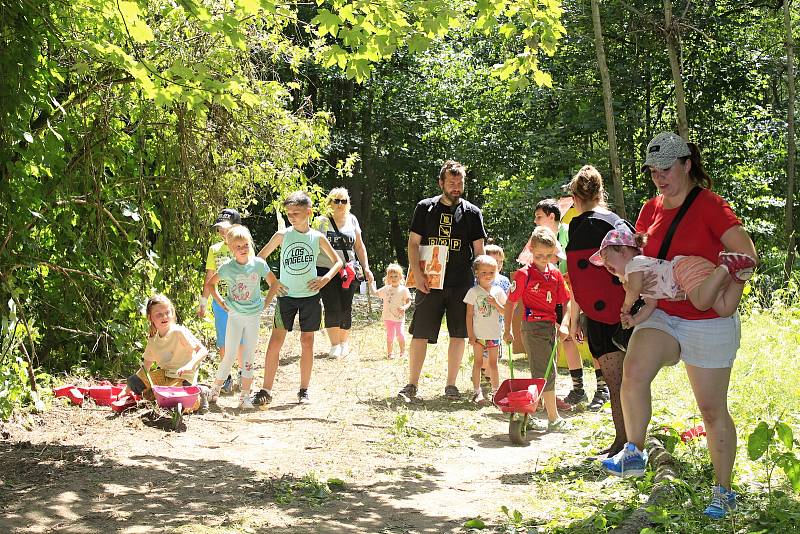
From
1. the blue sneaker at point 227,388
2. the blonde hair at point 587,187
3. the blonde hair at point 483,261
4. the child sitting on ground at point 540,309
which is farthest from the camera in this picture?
the blue sneaker at point 227,388

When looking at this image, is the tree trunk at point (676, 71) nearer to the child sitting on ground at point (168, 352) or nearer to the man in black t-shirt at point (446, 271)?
the man in black t-shirt at point (446, 271)

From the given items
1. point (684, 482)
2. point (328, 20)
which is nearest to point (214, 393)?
A: point (328, 20)

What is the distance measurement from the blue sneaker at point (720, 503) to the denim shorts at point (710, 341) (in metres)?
0.62

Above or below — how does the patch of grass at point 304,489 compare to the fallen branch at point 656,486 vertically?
below

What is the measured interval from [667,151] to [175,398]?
4322 millimetres

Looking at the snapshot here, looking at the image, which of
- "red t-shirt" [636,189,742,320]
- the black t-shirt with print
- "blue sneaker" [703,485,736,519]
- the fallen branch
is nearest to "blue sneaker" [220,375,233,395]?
the black t-shirt with print

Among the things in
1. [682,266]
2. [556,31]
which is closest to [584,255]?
[682,266]

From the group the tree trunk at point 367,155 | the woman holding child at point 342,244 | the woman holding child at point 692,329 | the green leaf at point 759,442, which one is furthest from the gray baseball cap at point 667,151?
the tree trunk at point 367,155

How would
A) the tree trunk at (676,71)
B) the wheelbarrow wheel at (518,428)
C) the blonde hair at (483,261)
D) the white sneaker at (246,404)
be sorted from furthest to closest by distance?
the tree trunk at (676,71) < the blonde hair at (483,261) < the white sneaker at (246,404) < the wheelbarrow wheel at (518,428)

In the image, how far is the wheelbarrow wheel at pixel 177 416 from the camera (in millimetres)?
7346

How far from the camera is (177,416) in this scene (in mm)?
7355

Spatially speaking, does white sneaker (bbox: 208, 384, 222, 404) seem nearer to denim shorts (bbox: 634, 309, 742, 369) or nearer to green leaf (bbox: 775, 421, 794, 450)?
denim shorts (bbox: 634, 309, 742, 369)

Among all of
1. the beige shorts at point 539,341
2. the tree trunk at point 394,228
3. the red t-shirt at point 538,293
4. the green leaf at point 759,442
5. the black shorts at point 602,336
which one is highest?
the tree trunk at point 394,228

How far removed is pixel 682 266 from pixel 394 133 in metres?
25.9
